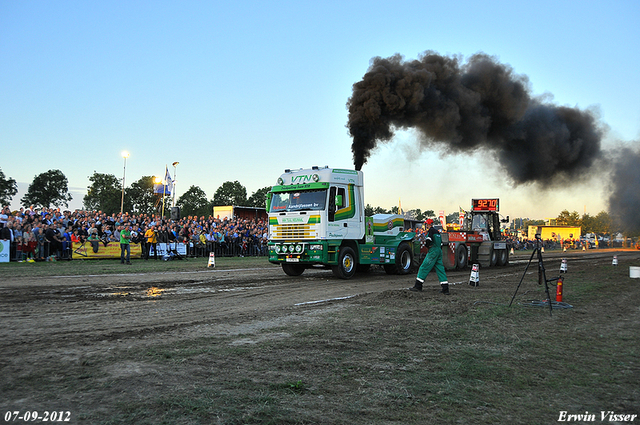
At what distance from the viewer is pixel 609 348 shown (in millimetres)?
6566

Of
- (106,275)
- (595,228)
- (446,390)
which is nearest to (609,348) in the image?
(446,390)

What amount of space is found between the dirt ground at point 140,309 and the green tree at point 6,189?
227 ft

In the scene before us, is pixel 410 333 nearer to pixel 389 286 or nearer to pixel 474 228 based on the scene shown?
pixel 389 286

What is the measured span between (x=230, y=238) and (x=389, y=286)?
1821 cm

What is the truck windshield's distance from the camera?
15352 mm

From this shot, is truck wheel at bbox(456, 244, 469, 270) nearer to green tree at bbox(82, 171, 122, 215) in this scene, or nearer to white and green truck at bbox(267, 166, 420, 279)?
white and green truck at bbox(267, 166, 420, 279)

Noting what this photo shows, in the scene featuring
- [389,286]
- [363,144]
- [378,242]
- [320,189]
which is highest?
[363,144]

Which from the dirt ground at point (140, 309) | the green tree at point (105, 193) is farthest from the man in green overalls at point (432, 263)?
the green tree at point (105, 193)

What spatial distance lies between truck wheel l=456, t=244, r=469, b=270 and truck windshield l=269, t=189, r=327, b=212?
9.42 meters

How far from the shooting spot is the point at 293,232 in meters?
15.6

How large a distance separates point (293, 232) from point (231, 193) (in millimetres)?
81492

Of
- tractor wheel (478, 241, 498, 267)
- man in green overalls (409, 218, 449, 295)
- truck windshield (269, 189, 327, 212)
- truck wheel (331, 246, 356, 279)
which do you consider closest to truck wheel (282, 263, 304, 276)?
truck wheel (331, 246, 356, 279)

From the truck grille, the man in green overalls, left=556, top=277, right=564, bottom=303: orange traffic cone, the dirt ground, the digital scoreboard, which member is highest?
the digital scoreboard

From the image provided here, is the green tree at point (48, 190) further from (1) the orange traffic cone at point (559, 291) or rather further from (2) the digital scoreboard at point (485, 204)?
(1) the orange traffic cone at point (559, 291)
